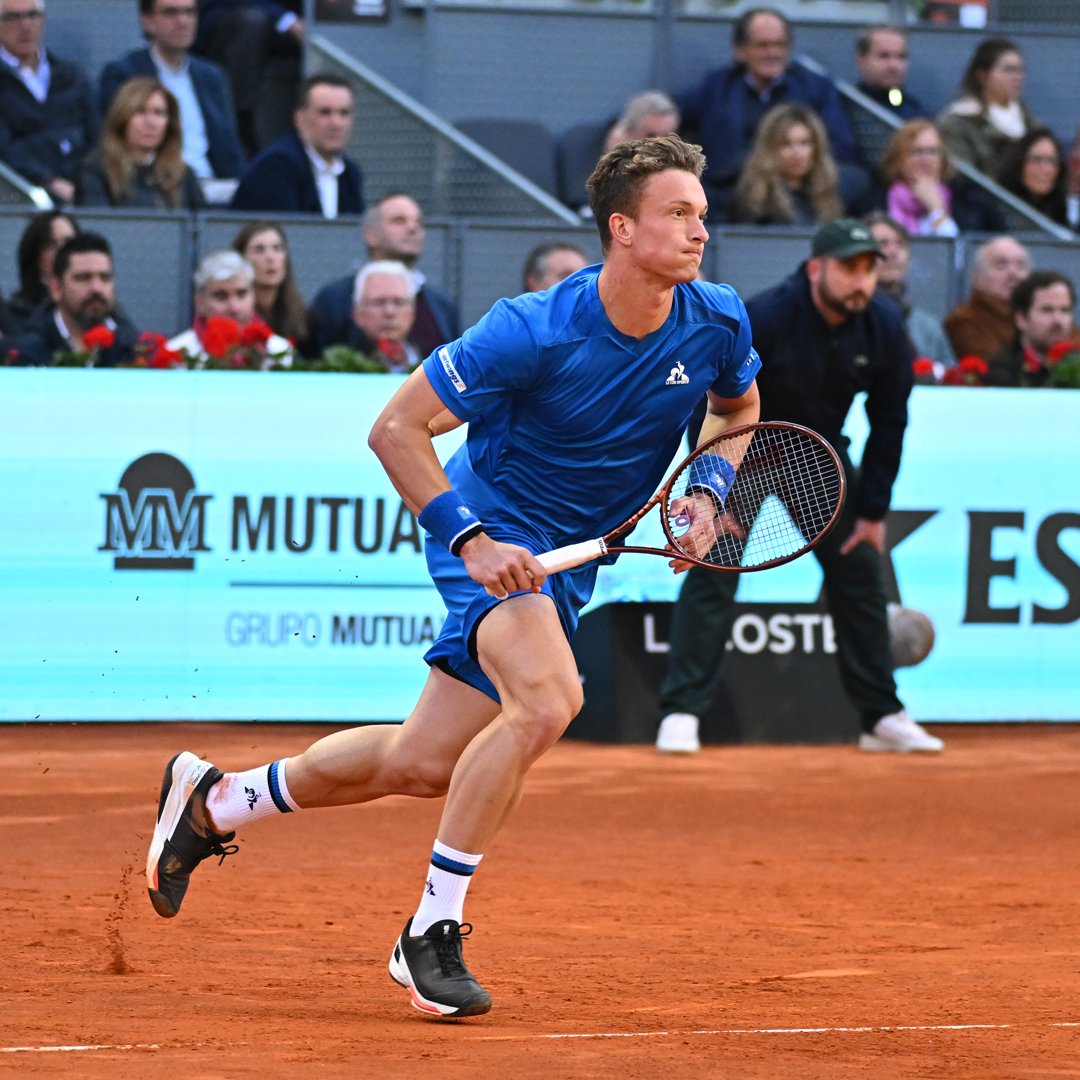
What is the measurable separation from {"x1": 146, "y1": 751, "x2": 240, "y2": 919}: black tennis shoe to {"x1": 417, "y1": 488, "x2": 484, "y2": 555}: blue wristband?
112 cm

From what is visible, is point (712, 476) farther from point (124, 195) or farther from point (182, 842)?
point (124, 195)

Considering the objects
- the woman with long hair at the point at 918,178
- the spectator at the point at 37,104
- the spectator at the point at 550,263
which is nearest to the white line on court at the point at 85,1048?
the spectator at the point at 550,263

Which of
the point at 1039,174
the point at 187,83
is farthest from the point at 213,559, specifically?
the point at 1039,174

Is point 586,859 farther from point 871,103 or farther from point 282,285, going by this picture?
point 871,103

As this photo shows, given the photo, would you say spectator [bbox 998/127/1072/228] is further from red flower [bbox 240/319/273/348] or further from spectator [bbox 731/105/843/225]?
red flower [bbox 240/319/273/348]

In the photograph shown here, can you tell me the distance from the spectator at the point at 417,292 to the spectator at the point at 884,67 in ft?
13.1

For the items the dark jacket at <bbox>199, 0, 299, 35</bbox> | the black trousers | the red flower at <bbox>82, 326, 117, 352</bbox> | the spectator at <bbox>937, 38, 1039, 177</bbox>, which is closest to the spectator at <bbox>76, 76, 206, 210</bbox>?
the red flower at <bbox>82, 326, 117, 352</bbox>

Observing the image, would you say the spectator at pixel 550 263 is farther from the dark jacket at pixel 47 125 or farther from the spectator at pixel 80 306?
the dark jacket at pixel 47 125

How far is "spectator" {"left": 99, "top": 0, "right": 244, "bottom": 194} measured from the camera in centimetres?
1151

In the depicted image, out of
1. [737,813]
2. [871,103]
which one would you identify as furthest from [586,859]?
[871,103]

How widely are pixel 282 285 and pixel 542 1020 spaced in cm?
633

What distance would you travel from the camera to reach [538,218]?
12.1m

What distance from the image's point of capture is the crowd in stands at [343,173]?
9.99 metres

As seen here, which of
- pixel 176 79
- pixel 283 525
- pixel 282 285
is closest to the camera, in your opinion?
pixel 283 525
